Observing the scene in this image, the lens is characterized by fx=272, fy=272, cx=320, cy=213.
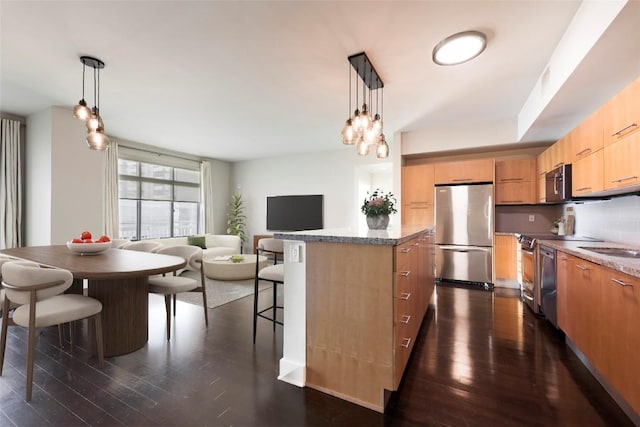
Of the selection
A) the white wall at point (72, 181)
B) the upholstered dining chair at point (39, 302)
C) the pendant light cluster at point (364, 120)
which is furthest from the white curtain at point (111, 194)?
the pendant light cluster at point (364, 120)

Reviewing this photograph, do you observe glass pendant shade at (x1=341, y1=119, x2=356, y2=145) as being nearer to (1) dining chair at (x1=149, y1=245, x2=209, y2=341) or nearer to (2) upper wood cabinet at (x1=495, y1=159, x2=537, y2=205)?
(1) dining chair at (x1=149, y1=245, x2=209, y2=341)

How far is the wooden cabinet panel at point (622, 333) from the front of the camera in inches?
55.2

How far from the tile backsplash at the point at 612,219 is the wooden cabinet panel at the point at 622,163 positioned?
493 mm

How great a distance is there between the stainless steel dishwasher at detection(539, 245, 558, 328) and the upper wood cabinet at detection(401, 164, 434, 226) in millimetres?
1957

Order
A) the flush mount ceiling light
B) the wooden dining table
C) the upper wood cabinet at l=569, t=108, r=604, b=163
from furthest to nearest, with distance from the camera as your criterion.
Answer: the upper wood cabinet at l=569, t=108, r=604, b=163 → the flush mount ceiling light → the wooden dining table

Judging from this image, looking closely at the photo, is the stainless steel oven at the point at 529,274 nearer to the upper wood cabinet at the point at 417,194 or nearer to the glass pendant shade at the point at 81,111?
the upper wood cabinet at the point at 417,194

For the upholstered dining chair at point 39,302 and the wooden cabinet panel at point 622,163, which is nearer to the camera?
the upholstered dining chair at point 39,302

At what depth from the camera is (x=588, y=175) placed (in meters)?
2.62

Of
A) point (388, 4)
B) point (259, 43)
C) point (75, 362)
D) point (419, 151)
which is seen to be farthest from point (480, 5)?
point (75, 362)

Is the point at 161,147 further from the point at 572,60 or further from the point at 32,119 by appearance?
the point at 572,60

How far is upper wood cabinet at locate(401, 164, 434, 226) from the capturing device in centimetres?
477

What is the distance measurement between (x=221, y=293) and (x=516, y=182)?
4.86 m

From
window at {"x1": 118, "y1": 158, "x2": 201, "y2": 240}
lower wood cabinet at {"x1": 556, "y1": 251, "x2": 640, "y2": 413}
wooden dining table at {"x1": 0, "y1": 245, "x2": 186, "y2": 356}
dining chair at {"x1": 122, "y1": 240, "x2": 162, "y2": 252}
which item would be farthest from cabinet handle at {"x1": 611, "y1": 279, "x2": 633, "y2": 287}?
window at {"x1": 118, "y1": 158, "x2": 201, "y2": 240}

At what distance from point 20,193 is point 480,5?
6.16 meters
